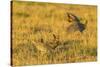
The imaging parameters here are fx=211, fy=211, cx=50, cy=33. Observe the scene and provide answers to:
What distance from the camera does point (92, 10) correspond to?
2.46m

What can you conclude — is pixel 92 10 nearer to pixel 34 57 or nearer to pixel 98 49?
pixel 98 49

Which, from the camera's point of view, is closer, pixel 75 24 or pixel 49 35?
pixel 49 35

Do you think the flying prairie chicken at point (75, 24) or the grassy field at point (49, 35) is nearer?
the grassy field at point (49, 35)

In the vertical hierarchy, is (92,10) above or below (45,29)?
above

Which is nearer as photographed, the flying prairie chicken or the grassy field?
the grassy field

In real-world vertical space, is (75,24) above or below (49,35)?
above

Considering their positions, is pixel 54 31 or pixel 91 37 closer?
pixel 54 31

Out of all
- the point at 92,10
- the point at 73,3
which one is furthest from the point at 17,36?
the point at 92,10

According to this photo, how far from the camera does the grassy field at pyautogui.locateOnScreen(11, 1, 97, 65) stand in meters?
2.16

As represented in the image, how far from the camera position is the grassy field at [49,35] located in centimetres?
216

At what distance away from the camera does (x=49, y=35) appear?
7.41 feet
